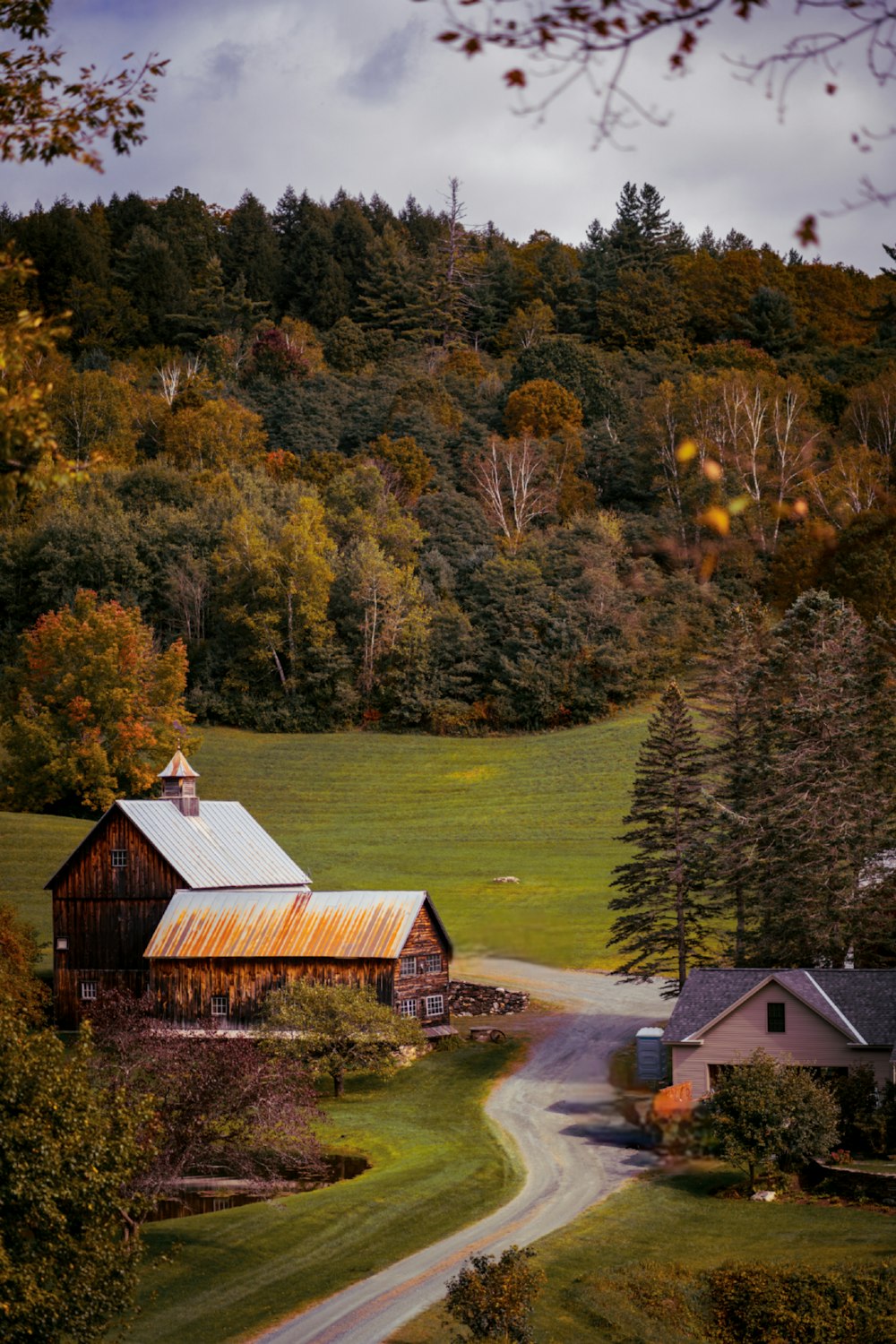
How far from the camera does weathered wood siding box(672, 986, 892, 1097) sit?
36.6 meters

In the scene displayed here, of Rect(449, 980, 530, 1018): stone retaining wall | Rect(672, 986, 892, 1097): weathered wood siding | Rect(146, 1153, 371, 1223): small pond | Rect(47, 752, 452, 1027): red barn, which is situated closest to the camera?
Rect(146, 1153, 371, 1223): small pond

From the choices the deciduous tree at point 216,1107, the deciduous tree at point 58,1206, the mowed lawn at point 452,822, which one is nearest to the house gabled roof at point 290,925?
the mowed lawn at point 452,822

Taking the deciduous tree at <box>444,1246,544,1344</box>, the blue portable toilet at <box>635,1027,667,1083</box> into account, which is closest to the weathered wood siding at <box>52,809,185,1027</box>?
the blue portable toilet at <box>635,1027,667,1083</box>

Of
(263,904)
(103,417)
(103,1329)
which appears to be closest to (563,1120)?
(263,904)

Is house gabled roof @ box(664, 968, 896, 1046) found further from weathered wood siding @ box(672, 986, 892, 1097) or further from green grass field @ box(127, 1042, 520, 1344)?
green grass field @ box(127, 1042, 520, 1344)

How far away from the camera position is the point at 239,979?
4422cm

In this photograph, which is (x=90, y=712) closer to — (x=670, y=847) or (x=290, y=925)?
(x=290, y=925)

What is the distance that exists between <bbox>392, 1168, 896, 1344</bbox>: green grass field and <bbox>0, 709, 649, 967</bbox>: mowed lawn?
20808 mm

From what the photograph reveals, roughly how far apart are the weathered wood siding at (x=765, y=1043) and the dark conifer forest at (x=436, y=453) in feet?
82.7

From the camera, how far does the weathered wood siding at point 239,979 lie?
4316 cm

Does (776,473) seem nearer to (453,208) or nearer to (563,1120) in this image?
(563,1120)

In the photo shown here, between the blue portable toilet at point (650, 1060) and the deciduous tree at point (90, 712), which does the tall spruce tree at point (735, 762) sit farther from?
the deciduous tree at point (90, 712)

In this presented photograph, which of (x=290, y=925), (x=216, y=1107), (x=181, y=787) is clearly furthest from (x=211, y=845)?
(x=216, y=1107)

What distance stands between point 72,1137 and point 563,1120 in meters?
19.9
